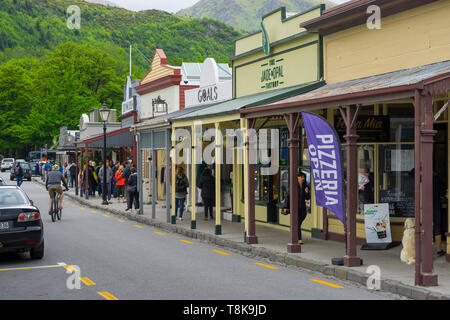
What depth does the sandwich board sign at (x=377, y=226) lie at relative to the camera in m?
13.4

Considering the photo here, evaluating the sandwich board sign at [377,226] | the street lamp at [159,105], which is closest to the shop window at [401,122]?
the sandwich board sign at [377,226]

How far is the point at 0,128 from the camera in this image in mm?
81250

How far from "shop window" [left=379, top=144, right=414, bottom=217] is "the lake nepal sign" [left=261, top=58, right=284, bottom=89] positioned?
464 cm

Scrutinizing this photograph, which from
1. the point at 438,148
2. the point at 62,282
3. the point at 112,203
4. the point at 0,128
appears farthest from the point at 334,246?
the point at 0,128

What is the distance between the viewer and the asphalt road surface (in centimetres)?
945

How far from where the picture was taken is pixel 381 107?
14.0 m

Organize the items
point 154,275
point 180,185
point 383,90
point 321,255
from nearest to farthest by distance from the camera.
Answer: point 383,90 < point 154,275 < point 321,255 < point 180,185

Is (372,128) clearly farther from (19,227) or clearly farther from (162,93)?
(162,93)

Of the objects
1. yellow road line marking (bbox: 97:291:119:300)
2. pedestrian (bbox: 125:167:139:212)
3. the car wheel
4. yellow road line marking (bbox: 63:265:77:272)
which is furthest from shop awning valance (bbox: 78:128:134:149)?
yellow road line marking (bbox: 97:291:119:300)

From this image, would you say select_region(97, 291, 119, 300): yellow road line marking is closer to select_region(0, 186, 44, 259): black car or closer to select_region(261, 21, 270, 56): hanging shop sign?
select_region(0, 186, 44, 259): black car

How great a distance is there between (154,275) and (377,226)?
509 cm

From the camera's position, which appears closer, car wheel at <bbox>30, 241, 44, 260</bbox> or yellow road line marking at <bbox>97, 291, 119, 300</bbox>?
yellow road line marking at <bbox>97, 291, 119, 300</bbox>

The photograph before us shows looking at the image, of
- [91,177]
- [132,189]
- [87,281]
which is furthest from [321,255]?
[91,177]
